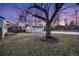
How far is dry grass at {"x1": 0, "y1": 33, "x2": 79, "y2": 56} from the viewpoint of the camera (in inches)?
88.1

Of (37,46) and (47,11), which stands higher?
Answer: (47,11)

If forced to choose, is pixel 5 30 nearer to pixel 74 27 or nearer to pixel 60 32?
pixel 60 32

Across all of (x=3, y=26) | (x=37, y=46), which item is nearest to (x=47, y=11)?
(x=37, y=46)

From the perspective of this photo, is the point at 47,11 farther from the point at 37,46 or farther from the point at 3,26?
the point at 3,26

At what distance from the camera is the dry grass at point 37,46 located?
2.24m

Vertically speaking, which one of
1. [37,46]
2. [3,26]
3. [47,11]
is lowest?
[37,46]

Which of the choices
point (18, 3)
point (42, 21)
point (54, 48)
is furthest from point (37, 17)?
point (54, 48)

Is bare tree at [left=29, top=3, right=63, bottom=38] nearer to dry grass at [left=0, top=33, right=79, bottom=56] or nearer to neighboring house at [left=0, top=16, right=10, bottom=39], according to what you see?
dry grass at [left=0, top=33, right=79, bottom=56]

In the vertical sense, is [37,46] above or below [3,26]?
below

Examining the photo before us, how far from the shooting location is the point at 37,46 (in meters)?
2.25

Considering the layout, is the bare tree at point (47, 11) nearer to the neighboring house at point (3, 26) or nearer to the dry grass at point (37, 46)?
the dry grass at point (37, 46)

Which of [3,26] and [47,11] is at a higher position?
[47,11]

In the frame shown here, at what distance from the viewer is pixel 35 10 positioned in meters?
2.28

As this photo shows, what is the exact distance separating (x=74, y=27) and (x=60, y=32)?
178mm
